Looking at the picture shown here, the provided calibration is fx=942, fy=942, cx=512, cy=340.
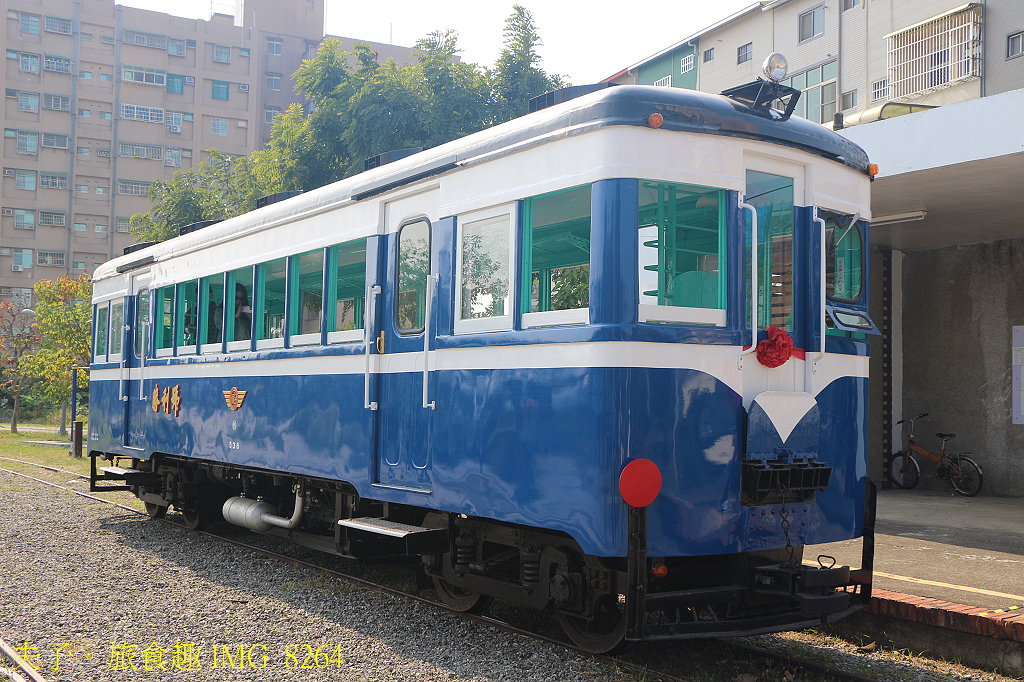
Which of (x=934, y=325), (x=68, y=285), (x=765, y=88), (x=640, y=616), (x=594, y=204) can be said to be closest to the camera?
(x=640, y=616)

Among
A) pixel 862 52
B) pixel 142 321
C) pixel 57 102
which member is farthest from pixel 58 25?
pixel 142 321

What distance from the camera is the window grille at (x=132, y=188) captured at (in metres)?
57.2

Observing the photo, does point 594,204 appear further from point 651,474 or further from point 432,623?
point 432,623

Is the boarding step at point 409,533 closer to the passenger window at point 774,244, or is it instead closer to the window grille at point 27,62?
the passenger window at point 774,244

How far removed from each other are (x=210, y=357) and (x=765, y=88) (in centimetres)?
604

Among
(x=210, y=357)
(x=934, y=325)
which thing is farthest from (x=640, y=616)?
(x=934, y=325)

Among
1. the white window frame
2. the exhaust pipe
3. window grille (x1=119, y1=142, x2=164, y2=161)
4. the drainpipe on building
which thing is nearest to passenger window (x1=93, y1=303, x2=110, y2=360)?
the exhaust pipe

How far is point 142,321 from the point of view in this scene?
11203mm

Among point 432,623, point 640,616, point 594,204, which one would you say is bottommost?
point 432,623

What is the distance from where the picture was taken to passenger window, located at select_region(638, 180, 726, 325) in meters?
5.09

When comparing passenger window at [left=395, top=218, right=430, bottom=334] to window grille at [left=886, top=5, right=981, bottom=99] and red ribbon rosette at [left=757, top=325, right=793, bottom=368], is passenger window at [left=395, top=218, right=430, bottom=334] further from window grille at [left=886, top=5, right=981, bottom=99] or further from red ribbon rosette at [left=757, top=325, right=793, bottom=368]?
window grille at [left=886, top=5, right=981, bottom=99]

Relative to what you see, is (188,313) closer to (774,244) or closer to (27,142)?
(774,244)

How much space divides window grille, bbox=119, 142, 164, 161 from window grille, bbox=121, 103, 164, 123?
1.55 metres

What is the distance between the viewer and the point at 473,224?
593 cm
